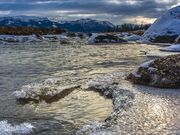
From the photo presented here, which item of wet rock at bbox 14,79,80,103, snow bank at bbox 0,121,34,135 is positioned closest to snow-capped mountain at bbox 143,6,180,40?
wet rock at bbox 14,79,80,103

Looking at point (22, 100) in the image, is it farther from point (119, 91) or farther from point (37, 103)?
point (119, 91)

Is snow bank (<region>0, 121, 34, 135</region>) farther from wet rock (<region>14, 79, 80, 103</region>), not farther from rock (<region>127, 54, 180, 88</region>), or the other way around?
rock (<region>127, 54, 180, 88</region>)

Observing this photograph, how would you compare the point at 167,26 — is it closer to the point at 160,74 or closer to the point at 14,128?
the point at 160,74

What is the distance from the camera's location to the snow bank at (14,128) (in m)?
9.17

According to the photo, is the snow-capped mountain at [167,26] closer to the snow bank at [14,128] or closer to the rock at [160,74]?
the rock at [160,74]

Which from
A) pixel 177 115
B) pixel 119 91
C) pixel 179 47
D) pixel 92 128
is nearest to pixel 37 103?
pixel 119 91

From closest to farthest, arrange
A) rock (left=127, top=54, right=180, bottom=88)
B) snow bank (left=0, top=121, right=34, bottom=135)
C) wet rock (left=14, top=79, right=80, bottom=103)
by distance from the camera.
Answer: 1. snow bank (left=0, top=121, right=34, bottom=135)
2. wet rock (left=14, top=79, right=80, bottom=103)
3. rock (left=127, top=54, right=180, bottom=88)

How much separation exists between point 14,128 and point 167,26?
77233 millimetres

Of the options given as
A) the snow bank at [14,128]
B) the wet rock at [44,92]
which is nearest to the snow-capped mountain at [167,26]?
the wet rock at [44,92]

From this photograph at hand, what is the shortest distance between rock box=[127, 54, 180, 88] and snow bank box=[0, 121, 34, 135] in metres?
6.37

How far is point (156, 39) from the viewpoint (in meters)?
79.4

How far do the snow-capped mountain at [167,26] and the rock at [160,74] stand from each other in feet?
212

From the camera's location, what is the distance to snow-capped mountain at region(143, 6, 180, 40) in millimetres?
80375

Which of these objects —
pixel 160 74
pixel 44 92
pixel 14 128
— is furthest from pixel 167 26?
pixel 14 128
